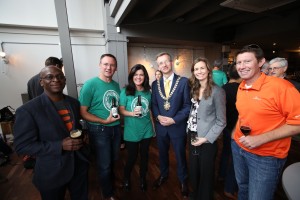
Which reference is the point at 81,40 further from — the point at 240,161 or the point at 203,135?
the point at 240,161

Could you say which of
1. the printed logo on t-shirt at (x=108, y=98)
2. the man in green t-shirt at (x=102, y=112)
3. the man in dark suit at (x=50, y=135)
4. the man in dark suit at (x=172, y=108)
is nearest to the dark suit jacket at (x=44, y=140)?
the man in dark suit at (x=50, y=135)

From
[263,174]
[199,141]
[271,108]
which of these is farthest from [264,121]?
[199,141]

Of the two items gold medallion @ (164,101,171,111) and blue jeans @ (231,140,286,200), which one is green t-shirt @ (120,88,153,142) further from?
blue jeans @ (231,140,286,200)

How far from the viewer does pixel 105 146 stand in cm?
192

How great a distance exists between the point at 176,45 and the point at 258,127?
6349 mm

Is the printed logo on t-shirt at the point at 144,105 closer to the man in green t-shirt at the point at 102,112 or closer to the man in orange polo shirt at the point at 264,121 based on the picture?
the man in green t-shirt at the point at 102,112

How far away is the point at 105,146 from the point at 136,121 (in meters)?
0.47

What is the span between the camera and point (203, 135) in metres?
1.69

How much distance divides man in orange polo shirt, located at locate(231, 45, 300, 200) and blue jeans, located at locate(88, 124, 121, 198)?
1382 millimetres

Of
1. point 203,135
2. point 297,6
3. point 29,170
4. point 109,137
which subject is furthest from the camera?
point 297,6

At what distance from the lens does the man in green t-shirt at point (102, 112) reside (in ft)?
5.95

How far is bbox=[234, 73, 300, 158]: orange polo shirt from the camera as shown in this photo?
114cm

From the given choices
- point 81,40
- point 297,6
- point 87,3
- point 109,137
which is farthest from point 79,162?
point 297,6

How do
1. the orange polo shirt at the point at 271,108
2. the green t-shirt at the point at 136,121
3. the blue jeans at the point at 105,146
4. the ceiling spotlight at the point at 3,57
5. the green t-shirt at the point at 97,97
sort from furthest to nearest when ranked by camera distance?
the ceiling spotlight at the point at 3,57, the green t-shirt at the point at 136,121, the blue jeans at the point at 105,146, the green t-shirt at the point at 97,97, the orange polo shirt at the point at 271,108
